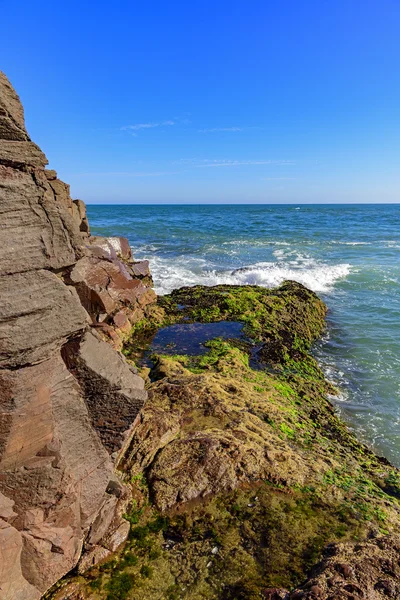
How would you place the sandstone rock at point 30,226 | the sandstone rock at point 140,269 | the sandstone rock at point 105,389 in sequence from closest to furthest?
the sandstone rock at point 30,226, the sandstone rock at point 105,389, the sandstone rock at point 140,269

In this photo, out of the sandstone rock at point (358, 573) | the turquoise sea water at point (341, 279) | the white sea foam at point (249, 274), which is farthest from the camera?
the white sea foam at point (249, 274)

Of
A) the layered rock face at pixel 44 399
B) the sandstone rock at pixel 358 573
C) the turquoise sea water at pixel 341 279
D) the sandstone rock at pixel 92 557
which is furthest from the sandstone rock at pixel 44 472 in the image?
the turquoise sea water at pixel 341 279

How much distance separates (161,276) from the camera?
890 inches

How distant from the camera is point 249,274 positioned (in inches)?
893

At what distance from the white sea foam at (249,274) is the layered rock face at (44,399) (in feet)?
46.0

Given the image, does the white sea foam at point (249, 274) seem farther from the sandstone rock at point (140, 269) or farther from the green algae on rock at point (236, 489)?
the green algae on rock at point (236, 489)

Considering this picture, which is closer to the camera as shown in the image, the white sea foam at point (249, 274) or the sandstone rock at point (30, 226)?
the sandstone rock at point (30, 226)

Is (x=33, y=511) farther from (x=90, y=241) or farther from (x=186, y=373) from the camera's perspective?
(x=90, y=241)

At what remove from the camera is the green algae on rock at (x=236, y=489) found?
4.69 meters

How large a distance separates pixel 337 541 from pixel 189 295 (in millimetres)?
12188

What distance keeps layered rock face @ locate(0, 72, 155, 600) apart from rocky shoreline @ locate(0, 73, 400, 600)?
0.05ft

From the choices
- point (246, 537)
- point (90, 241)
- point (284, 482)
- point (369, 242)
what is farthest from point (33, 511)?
point (369, 242)

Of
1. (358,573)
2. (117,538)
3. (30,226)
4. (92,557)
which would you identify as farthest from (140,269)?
(358,573)

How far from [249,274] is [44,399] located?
1866cm
